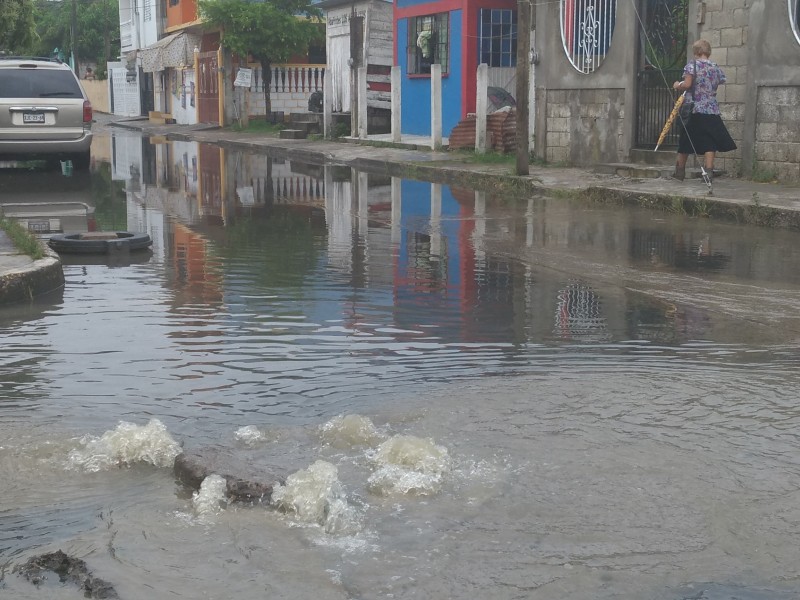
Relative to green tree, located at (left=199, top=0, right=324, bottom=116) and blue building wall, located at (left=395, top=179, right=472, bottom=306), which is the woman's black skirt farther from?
green tree, located at (left=199, top=0, right=324, bottom=116)

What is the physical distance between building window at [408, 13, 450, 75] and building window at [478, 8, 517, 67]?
Result: 106cm

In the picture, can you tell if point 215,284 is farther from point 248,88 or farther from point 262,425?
point 248,88

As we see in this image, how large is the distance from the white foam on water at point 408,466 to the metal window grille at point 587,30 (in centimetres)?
1453

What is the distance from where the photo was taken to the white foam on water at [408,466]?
405cm

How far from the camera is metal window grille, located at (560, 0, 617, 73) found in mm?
17984

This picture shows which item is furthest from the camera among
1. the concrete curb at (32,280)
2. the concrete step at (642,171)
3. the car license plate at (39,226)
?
the concrete step at (642,171)

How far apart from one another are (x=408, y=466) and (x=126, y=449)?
1123 millimetres

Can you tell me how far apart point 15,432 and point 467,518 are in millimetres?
2087

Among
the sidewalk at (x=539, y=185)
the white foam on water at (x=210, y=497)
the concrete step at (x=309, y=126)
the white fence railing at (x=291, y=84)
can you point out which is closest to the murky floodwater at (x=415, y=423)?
the white foam on water at (x=210, y=497)

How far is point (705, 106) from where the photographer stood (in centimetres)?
1423

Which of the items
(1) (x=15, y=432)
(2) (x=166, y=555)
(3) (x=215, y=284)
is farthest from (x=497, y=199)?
(2) (x=166, y=555)

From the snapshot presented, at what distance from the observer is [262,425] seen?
16.0ft

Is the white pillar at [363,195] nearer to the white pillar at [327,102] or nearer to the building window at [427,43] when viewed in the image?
the building window at [427,43]

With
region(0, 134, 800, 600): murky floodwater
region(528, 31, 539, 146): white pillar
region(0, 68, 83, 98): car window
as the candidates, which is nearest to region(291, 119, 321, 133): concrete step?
region(528, 31, 539, 146): white pillar
